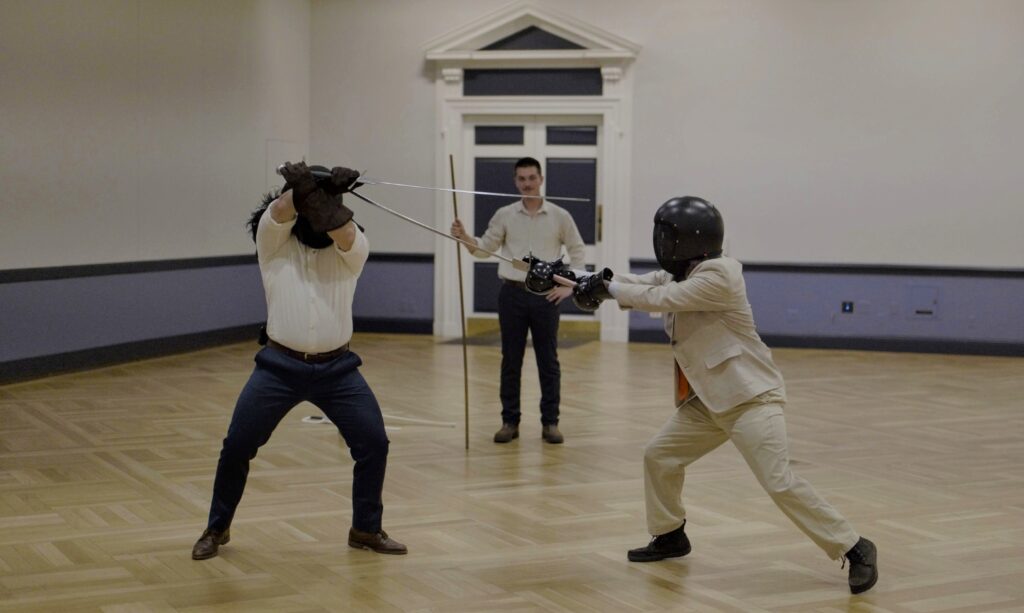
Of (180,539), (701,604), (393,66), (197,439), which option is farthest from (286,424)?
(393,66)

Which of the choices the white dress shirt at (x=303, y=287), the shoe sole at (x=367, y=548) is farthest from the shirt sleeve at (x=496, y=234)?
the shoe sole at (x=367, y=548)

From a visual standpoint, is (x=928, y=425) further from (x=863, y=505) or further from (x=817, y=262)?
(x=817, y=262)

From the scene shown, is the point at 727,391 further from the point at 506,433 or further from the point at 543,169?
the point at 543,169

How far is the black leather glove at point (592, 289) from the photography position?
442cm

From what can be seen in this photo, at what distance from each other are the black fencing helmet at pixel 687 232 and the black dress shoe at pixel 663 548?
1.00 m

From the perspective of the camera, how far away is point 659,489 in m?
4.54

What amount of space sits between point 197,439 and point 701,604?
145 inches

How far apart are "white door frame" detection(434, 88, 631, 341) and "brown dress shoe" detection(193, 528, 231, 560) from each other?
8.21m

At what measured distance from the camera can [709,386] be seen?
14.1 ft

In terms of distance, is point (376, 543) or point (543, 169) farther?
point (543, 169)

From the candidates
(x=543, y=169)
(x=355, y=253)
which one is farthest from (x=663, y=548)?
(x=543, y=169)

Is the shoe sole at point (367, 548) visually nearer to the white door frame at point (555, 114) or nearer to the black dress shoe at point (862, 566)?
the black dress shoe at point (862, 566)

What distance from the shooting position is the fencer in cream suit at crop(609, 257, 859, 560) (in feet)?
13.7

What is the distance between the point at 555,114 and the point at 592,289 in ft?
26.7
